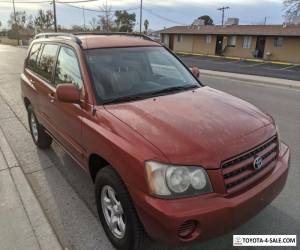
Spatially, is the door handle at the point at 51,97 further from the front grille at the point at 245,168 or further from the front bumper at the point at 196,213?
the front grille at the point at 245,168

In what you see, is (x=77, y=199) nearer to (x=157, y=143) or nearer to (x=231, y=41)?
(x=157, y=143)

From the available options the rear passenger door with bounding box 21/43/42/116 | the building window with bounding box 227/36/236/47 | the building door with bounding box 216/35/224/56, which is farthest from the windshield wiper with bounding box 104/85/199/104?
the building door with bounding box 216/35/224/56

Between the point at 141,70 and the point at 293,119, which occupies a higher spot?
the point at 141,70

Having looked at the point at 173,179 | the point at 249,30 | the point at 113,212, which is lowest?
the point at 113,212

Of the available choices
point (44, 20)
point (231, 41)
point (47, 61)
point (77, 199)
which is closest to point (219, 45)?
point (231, 41)

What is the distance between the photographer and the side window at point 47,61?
13.5 ft

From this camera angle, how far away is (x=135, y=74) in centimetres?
347

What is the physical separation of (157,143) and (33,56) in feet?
12.1

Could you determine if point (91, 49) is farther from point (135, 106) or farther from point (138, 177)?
point (138, 177)

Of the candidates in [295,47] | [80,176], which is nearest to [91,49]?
[80,176]

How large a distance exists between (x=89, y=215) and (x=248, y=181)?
178cm

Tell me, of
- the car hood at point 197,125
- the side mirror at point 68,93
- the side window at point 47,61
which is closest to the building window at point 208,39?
the side window at point 47,61

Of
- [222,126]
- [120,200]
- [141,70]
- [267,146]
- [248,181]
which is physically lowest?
[120,200]

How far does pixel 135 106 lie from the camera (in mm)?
2906
